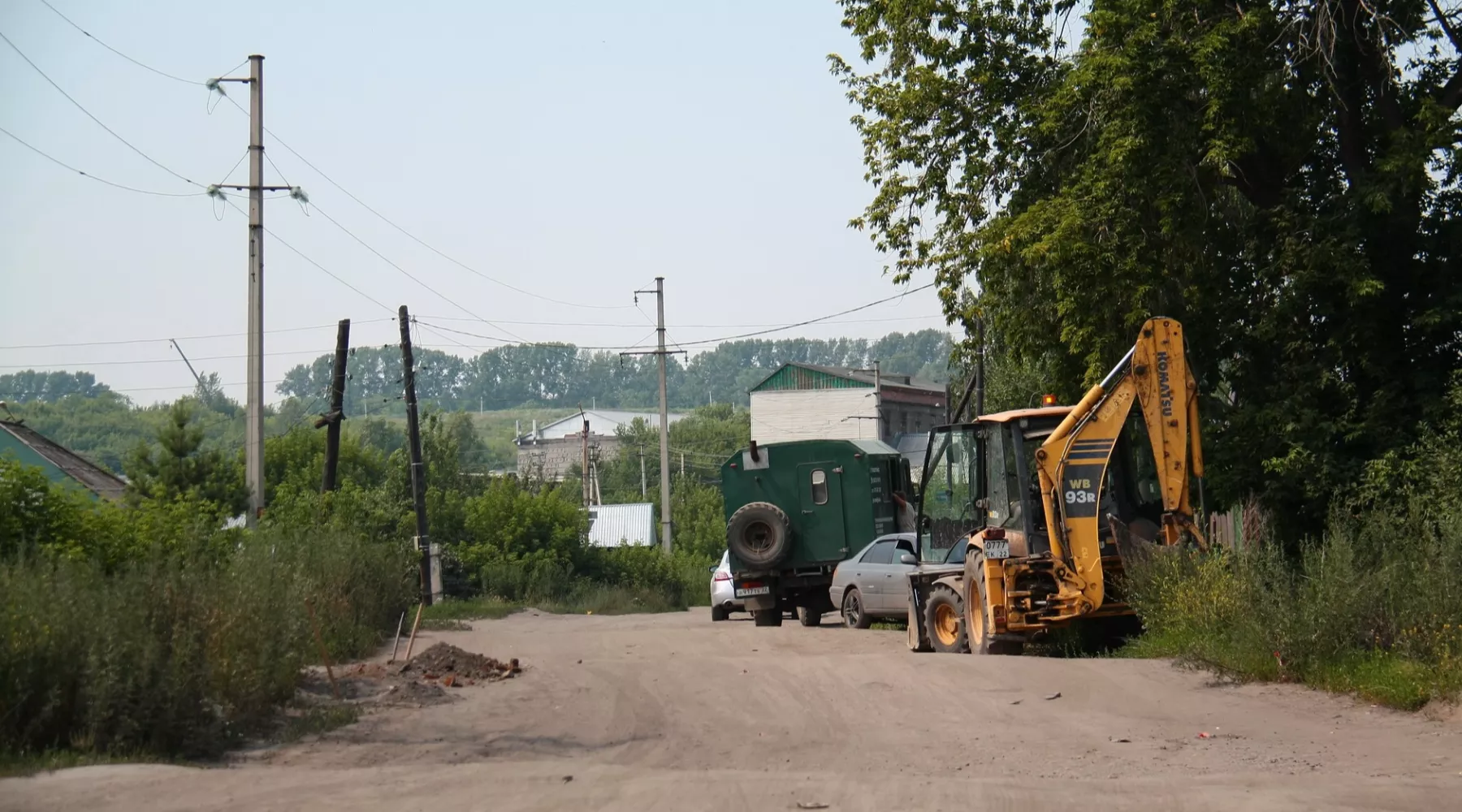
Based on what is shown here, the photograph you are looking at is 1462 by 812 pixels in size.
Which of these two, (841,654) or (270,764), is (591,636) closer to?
(841,654)

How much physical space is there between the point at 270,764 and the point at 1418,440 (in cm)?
1321

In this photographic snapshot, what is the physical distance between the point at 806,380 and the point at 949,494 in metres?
76.3

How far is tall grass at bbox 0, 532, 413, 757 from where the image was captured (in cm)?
931

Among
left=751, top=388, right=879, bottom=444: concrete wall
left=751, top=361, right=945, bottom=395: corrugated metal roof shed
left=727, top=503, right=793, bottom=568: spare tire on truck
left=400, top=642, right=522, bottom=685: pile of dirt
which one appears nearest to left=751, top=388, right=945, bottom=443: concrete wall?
left=751, top=388, right=879, bottom=444: concrete wall

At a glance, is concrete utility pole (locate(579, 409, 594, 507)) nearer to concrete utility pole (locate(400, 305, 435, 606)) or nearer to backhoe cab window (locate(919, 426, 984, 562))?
concrete utility pole (locate(400, 305, 435, 606))

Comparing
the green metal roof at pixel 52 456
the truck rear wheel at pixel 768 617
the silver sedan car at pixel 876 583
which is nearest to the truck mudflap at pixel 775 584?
the truck rear wheel at pixel 768 617

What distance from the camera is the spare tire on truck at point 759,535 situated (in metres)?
24.0

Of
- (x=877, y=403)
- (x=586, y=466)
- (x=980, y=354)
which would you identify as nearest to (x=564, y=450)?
(x=877, y=403)

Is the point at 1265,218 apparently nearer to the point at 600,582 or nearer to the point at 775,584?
the point at 775,584

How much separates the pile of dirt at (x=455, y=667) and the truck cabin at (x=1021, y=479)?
5.88 m

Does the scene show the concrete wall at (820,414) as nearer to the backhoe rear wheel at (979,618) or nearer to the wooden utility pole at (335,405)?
the wooden utility pole at (335,405)

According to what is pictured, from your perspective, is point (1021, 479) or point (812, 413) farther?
point (812, 413)

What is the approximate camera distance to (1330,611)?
11.7 meters

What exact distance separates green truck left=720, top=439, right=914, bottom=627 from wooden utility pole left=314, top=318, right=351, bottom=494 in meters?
13.5
